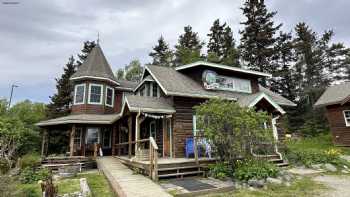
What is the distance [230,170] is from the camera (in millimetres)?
8438

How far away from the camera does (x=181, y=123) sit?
11906 mm

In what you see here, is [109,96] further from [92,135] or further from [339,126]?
[339,126]

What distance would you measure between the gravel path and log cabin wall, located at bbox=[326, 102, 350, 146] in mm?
10797

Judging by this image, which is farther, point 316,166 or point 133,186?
point 316,166

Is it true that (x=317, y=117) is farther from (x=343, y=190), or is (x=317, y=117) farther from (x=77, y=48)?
(x=77, y=48)

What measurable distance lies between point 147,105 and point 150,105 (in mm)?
190

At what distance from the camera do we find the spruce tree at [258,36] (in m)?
32.0

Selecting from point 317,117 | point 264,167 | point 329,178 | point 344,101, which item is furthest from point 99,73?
point 317,117

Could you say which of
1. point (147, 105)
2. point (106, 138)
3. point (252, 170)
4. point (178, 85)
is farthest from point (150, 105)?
point (106, 138)

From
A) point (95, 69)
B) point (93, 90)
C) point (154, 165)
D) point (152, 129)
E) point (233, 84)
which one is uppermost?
point (95, 69)

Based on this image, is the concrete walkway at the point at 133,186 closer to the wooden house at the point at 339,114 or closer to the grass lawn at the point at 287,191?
the grass lawn at the point at 287,191

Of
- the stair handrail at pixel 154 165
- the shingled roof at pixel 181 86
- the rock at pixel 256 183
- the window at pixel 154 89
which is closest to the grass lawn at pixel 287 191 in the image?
the rock at pixel 256 183

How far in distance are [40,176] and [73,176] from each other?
1.42 meters

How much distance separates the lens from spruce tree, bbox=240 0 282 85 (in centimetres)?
3203
